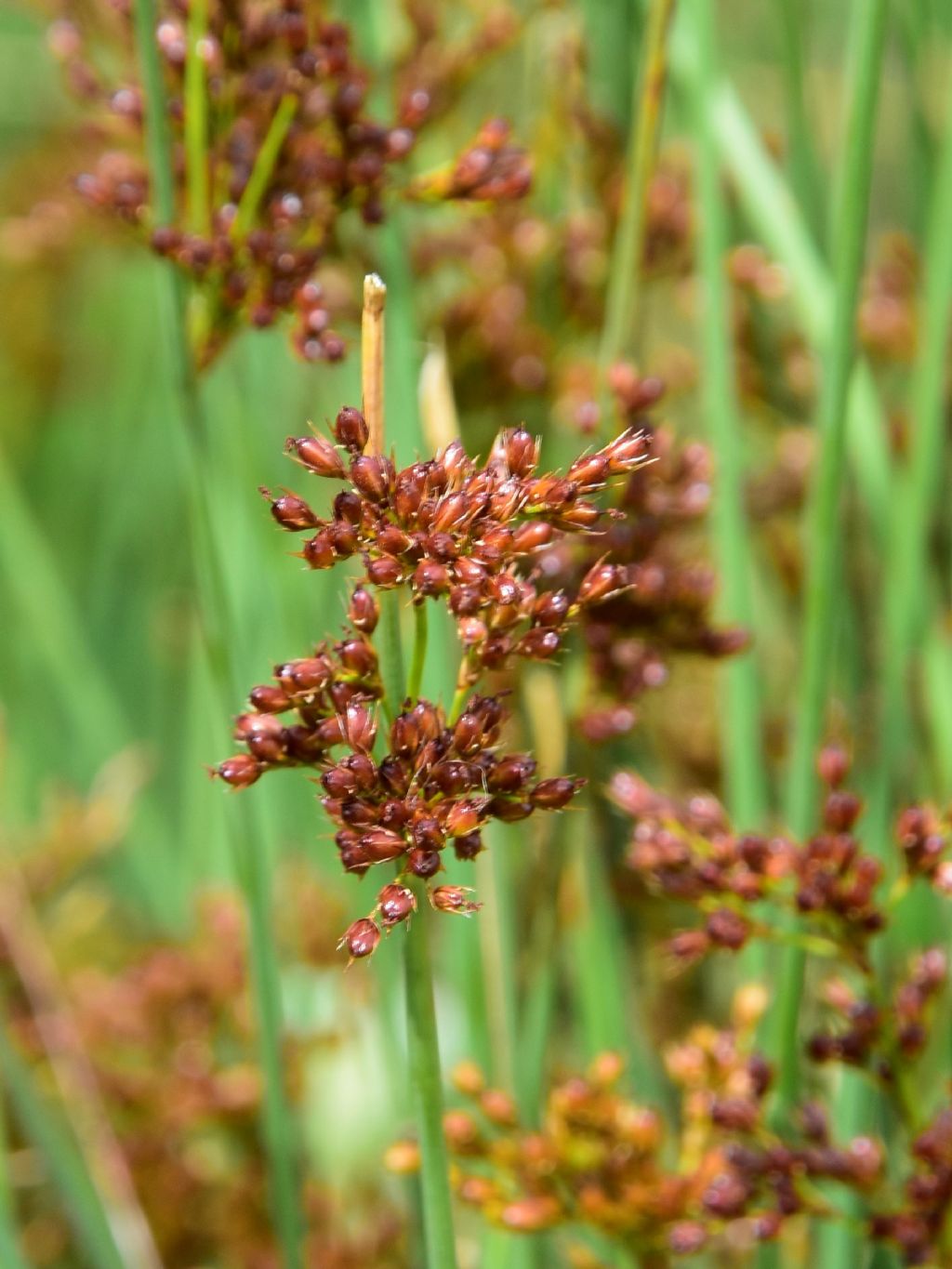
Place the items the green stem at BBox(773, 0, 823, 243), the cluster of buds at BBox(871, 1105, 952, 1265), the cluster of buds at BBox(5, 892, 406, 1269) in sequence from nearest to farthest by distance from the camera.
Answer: the cluster of buds at BBox(871, 1105, 952, 1265) → the green stem at BBox(773, 0, 823, 243) → the cluster of buds at BBox(5, 892, 406, 1269)

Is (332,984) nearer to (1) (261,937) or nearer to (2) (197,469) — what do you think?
(1) (261,937)

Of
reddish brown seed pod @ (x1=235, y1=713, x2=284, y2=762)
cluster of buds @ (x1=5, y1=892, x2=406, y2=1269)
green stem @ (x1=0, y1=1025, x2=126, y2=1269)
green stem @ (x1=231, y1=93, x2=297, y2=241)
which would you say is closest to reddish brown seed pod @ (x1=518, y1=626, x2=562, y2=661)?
reddish brown seed pod @ (x1=235, y1=713, x2=284, y2=762)

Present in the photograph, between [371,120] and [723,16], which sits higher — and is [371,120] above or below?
below

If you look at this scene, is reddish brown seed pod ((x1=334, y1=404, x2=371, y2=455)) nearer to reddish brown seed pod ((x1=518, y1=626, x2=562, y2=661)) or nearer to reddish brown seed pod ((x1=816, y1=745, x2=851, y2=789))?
reddish brown seed pod ((x1=518, y1=626, x2=562, y2=661))

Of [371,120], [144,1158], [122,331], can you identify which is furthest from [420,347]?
[122,331]

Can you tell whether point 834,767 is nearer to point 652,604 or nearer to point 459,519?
point 652,604

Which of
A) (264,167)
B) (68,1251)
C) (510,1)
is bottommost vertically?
(68,1251)
